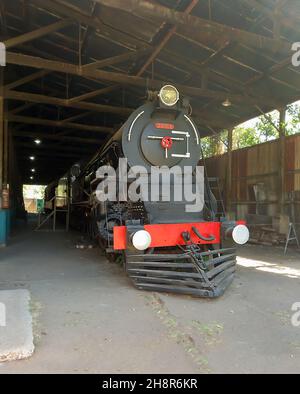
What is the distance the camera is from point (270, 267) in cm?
639

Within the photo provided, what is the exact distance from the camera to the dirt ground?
8.43 feet

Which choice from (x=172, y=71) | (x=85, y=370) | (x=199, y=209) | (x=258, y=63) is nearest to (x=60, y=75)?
(x=172, y=71)

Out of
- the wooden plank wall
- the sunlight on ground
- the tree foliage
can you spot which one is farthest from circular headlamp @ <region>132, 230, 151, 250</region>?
the tree foliage

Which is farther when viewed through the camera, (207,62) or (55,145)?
(55,145)

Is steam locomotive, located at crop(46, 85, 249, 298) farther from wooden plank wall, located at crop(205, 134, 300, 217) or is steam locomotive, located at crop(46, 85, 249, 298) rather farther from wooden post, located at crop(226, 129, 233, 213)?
wooden post, located at crop(226, 129, 233, 213)

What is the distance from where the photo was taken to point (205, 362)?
2.59 metres

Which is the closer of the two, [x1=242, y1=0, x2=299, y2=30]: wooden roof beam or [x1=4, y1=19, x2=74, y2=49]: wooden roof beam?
[x1=242, y1=0, x2=299, y2=30]: wooden roof beam

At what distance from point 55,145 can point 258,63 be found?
10.6m

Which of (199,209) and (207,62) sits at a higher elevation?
(207,62)

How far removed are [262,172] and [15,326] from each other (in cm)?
884

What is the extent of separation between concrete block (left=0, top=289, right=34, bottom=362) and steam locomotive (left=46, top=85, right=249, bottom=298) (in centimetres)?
131

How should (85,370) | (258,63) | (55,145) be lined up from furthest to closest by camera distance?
1. (55,145)
2. (258,63)
3. (85,370)

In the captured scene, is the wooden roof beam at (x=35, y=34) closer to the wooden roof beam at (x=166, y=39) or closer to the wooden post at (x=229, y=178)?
the wooden roof beam at (x=166, y=39)

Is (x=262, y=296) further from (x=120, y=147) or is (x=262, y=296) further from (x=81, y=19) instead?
(x=81, y=19)
